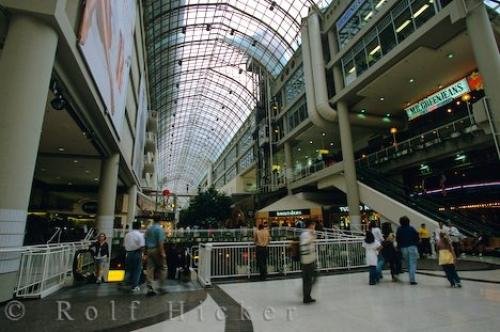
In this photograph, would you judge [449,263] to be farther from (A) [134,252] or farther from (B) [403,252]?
(A) [134,252]

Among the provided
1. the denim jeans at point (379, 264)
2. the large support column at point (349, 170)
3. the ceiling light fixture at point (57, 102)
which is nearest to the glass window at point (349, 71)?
the large support column at point (349, 170)

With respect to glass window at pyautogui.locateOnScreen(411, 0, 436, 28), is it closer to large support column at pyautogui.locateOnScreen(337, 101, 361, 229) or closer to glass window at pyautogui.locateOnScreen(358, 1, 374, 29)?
glass window at pyautogui.locateOnScreen(358, 1, 374, 29)

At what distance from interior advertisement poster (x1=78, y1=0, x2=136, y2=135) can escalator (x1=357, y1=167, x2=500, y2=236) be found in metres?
15.9

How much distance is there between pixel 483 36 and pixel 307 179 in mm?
16723

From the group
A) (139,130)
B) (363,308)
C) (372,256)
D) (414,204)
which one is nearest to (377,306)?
(363,308)

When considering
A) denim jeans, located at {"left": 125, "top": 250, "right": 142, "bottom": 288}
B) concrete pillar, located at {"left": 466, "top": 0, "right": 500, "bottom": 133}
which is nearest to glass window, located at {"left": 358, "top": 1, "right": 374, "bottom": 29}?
concrete pillar, located at {"left": 466, "top": 0, "right": 500, "bottom": 133}

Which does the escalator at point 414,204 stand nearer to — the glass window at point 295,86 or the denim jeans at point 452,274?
the denim jeans at point 452,274

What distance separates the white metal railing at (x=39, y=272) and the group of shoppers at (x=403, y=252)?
24.8 ft

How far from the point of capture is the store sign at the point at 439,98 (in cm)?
1769

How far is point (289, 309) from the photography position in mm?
5008

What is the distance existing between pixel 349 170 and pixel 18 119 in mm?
19368

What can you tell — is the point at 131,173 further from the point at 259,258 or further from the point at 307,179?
the point at 259,258

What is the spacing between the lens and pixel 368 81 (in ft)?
65.4

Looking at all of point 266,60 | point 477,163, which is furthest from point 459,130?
point 266,60
